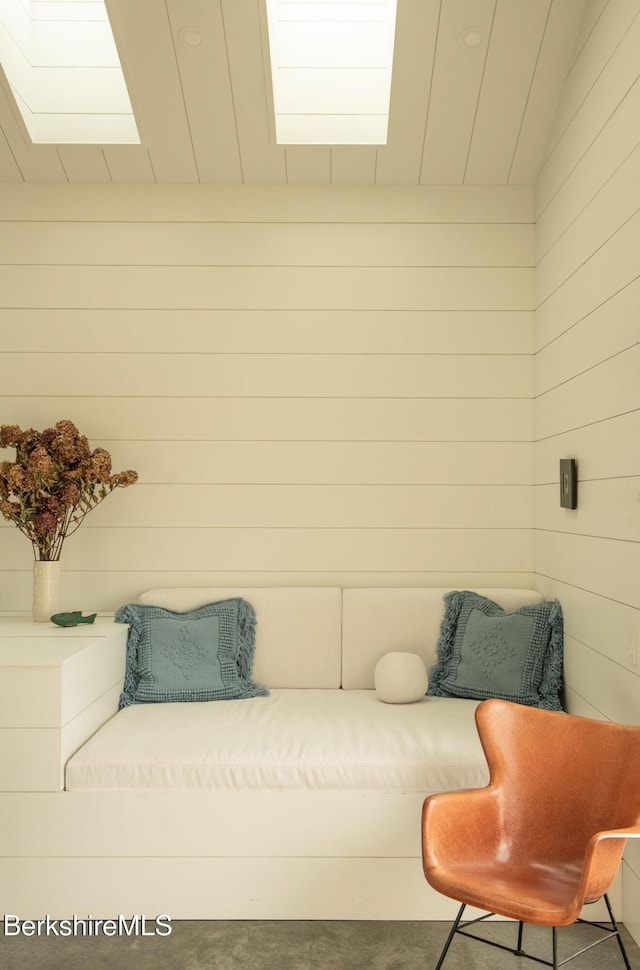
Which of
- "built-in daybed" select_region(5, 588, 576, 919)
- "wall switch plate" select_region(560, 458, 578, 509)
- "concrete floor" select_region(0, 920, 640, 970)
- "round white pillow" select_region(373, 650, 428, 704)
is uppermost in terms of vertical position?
"wall switch plate" select_region(560, 458, 578, 509)

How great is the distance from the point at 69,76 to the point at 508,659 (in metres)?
2.91

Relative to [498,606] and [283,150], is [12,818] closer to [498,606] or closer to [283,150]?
[498,606]

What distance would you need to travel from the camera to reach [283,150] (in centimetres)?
343

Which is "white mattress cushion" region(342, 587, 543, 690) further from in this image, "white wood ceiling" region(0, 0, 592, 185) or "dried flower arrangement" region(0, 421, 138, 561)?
"white wood ceiling" region(0, 0, 592, 185)

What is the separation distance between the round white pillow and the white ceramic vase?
1.34m

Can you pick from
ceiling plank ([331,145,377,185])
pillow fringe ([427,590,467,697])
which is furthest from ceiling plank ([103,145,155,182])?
pillow fringe ([427,590,467,697])

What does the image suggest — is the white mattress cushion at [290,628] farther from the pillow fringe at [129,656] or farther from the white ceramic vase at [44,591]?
the white ceramic vase at [44,591]

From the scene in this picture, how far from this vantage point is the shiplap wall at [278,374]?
140 inches

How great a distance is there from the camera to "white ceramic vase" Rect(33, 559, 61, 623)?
327cm

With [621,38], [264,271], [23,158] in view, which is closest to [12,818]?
[264,271]

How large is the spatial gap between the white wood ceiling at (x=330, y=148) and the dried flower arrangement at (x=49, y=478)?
1.18 metres

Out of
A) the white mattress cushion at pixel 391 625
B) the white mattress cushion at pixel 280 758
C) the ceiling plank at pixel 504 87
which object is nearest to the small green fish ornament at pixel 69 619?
the white mattress cushion at pixel 280 758

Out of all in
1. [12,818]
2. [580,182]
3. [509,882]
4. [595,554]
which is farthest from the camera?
[580,182]

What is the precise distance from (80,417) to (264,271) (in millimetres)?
1033
